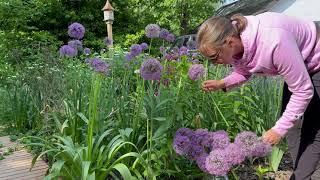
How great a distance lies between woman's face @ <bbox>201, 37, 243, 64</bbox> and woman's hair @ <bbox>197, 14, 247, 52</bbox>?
0.02 meters

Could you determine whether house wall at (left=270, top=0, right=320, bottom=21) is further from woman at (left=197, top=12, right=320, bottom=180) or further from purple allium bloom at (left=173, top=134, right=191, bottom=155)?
purple allium bloom at (left=173, top=134, right=191, bottom=155)

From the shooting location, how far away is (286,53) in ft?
6.66

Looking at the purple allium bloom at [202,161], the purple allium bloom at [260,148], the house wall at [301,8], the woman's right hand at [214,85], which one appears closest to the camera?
the purple allium bloom at [260,148]

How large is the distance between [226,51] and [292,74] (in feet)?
1.14

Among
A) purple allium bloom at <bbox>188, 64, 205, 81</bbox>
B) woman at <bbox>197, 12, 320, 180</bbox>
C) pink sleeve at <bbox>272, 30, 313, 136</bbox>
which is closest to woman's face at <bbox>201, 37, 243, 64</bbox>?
woman at <bbox>197, 12, 320, 180</bbox>

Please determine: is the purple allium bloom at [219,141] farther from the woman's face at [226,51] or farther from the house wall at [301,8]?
the house wall at [301,8]

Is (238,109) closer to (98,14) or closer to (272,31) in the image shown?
(272,31)

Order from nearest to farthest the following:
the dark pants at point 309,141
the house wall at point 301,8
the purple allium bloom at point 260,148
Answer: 1. the purple allium bloom at point 260,148
2. the dark pants at point 309,141
3. the house wall at point 301,8

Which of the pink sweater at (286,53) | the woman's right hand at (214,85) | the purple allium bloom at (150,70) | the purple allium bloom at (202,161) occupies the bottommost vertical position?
the purple allium bloom at (202,161)

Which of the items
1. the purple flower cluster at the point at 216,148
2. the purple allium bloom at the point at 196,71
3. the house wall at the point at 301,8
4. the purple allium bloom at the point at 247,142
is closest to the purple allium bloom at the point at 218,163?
the purple flower cluster at the point at 216,148

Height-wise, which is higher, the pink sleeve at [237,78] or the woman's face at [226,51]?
the woman's face at [226,51]

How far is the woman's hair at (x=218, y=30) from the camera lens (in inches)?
82.0

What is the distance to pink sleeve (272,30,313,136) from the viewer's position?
2.03 meters

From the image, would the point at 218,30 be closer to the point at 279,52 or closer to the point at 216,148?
the point at 279,52
